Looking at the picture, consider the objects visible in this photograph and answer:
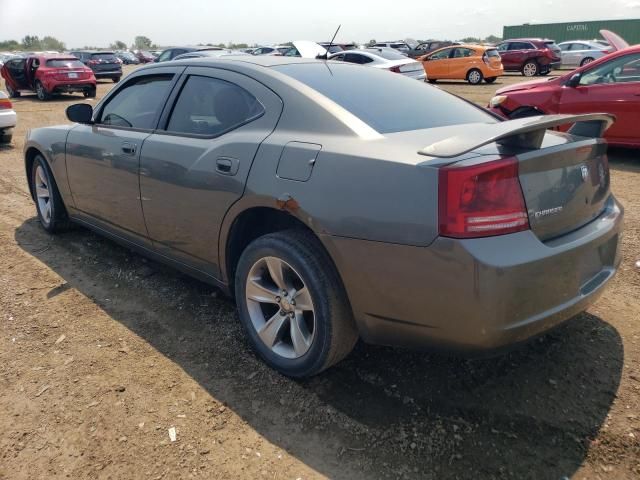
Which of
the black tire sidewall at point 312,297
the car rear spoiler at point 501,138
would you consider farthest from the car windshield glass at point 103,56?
the car rear spoiler at point 501,138

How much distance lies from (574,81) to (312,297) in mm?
6730

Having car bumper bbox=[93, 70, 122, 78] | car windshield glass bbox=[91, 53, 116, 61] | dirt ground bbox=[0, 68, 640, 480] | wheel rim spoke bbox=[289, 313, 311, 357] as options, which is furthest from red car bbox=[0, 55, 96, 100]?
wheel rim spoke bbox=[289, 313, 311, 357]

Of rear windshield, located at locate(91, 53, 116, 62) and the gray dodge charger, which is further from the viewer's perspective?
rear windshield, located at locate(91, 53, 116, 62)

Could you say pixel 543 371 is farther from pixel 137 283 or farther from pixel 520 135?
pixel 137 283

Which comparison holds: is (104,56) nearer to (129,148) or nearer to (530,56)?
(530,56)

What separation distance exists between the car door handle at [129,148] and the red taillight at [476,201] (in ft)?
7.44

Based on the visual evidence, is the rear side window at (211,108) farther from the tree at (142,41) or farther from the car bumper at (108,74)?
the tree at (142,41)

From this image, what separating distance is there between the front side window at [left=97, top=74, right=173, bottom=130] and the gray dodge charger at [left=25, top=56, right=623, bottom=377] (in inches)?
0.9

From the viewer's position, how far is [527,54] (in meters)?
23.8

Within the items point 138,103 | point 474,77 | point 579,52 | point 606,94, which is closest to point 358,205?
point 138,103

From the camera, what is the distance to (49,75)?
56.6 feet

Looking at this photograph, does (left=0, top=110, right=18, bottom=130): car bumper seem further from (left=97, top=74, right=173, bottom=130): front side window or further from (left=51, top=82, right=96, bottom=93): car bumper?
(left=51, top=82, right=96, bottom=93): car bumper

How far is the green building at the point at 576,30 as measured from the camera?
136 ft

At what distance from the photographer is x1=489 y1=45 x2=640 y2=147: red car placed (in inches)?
281
